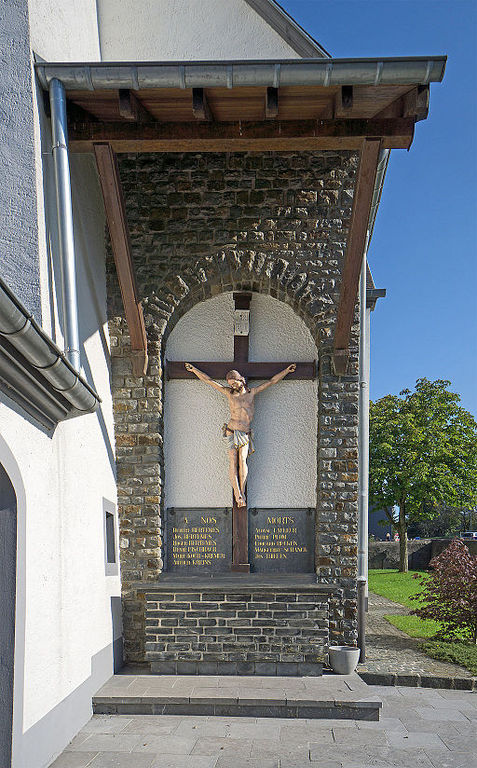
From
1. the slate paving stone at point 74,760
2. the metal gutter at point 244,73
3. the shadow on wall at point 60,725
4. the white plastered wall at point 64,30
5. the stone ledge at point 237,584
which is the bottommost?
the slate paving stone at point 74,760

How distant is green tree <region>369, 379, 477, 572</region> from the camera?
74.7ft

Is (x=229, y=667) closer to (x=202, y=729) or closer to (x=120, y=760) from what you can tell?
(x=202, y=729)

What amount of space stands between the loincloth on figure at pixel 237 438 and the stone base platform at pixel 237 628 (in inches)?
56.7

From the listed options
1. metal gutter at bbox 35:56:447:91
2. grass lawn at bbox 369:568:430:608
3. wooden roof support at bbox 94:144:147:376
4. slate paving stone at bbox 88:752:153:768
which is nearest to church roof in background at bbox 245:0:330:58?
metal gutter at bbox 35:56:447:91

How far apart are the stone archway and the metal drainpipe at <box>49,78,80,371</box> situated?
6.80 feet

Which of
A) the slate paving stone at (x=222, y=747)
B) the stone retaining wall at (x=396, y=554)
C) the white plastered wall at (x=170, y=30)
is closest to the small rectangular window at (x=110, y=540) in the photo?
the slate paving stone at (x=222, y=747)

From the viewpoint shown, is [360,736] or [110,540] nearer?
[360,736]

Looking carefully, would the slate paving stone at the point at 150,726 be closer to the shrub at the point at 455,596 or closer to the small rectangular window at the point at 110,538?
the small rectangular window at the point at 110,538

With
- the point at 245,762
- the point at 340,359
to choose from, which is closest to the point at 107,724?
the point at 245,762

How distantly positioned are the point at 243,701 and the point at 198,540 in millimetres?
1938

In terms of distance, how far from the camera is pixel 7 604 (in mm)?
4387

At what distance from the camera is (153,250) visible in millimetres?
7902

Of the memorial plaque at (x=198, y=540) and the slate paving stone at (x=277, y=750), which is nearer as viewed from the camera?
the slate paving stone at (x=277, y=750)

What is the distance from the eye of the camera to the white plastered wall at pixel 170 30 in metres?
8.06
